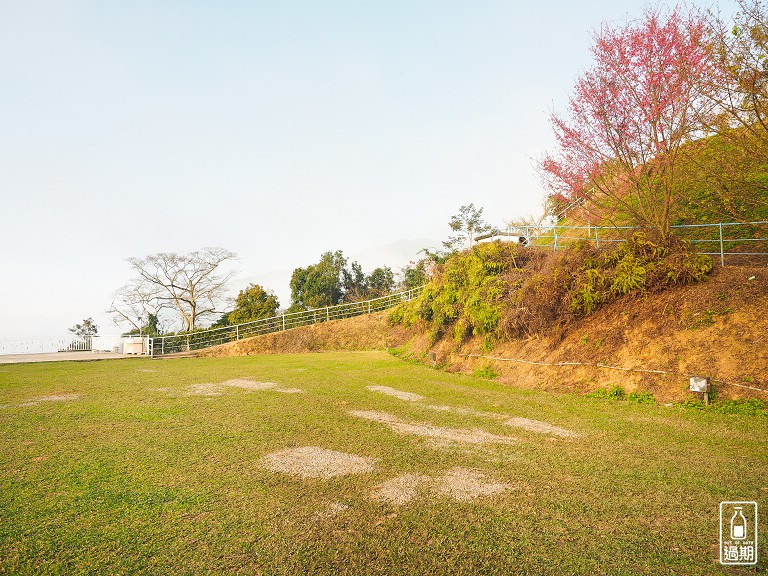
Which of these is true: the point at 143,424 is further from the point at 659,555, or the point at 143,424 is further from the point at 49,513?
the point at 659,555

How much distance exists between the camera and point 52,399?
8.20 meters

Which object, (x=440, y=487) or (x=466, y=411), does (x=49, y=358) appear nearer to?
(x=466, y=411)

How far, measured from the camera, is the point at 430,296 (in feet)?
49.3

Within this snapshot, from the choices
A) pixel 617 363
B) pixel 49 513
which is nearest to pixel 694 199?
pixel 617 363

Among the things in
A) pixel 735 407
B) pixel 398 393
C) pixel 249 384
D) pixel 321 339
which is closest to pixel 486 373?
pixel 398 393

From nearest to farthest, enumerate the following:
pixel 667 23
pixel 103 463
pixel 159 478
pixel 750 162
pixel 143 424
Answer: pixel 159 478, pixel 103 463, pixel 143 424, pixel 750 162, pixel 667 23

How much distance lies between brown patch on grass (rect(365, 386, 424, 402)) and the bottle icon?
5172 mm

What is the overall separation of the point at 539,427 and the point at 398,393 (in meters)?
3.31

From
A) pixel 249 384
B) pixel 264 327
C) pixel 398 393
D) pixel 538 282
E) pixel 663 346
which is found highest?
pixel 538 282

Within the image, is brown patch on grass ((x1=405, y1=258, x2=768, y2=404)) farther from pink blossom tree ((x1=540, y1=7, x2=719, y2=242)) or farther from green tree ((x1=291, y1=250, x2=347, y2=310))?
green tree ((x1=291, y1=250, x2=347, y2=310))

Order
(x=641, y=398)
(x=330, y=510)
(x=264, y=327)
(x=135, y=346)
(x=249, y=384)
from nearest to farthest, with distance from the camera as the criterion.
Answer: (x=330, y=510) < (x=641, y=398) < (x=249, y=384) < (x=135, y=346) < (x=264, y=327)

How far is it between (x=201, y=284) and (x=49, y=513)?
3379 cm

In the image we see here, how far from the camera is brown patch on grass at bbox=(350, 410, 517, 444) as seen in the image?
5223 mm

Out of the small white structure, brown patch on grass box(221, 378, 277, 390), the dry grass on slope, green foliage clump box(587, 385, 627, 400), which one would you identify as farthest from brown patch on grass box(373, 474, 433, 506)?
the small white structure
